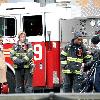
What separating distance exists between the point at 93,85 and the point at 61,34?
3706 millimetres

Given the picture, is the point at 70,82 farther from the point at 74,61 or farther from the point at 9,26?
the point at 9,26

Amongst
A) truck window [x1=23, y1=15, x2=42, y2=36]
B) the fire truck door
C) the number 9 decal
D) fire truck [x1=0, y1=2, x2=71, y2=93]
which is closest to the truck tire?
fire truck [x1=0, y1=2, x2=71, y2=93]

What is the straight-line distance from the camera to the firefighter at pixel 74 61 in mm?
10906

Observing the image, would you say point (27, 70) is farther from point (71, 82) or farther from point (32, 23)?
point (32, 23)

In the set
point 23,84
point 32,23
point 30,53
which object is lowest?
point 23,84

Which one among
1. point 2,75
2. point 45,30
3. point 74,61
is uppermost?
point 45,30

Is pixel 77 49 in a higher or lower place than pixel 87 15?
lower

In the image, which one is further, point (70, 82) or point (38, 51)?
point (38, 51)

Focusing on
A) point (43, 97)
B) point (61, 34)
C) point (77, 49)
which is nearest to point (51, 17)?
point (61, 34)

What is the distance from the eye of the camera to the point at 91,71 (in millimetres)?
9656

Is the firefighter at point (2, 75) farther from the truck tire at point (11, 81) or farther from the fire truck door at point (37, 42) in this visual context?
the fire truck door at point (37, 42)

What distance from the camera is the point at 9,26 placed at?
13.4m

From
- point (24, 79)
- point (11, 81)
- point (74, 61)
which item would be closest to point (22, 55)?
point (24, 79)

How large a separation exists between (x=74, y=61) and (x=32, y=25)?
270 centimetres
